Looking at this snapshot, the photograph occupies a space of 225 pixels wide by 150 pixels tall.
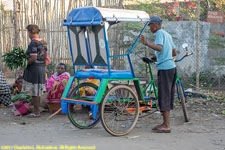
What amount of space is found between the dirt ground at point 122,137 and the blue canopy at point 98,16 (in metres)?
1.65

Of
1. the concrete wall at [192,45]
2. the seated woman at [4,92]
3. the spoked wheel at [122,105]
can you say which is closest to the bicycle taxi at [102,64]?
the spoked wheel at [122,105]

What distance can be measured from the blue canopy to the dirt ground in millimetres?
1653

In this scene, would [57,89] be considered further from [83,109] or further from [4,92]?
[4,92]

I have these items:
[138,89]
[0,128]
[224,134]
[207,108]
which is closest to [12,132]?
[0,128]

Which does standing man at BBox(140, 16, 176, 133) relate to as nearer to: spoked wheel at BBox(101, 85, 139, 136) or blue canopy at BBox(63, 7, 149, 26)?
blue canopy at BBox(63, 7, 149, 26)

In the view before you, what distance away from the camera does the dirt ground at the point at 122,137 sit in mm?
4605

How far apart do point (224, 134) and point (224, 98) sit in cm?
320

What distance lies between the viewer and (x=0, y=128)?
577cm

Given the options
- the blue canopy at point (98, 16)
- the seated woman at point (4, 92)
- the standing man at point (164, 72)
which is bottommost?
the seated woman at point (4, 92)

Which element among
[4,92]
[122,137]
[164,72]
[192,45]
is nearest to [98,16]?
[164,72]

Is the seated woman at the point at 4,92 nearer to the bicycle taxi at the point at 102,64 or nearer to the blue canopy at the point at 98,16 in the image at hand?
the bicycle taxi at the point at 102,64

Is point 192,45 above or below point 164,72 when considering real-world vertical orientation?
above

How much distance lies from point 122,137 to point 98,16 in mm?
1768

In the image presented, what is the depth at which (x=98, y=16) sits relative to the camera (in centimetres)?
500
